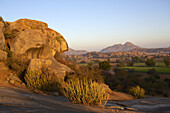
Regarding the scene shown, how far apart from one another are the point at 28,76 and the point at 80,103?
721 centimetres

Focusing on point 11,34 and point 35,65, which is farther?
point 11,34

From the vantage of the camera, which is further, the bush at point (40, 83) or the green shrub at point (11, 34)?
the green shrub at point (11, 34)

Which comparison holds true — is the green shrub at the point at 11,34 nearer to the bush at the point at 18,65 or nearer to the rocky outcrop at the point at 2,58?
the bush at the point at 18,65

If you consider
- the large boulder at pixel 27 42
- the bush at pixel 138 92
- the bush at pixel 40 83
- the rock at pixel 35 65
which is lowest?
the bush at pixel 138 92

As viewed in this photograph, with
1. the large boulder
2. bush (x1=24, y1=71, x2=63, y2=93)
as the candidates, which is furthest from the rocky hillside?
bush (x1=24, y1=71, x2=63, y2=93)

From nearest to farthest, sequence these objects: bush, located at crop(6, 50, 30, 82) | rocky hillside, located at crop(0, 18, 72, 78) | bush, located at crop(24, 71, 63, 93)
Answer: bush, located at crop(24, 71, 63, 93) < bush, located at crop(6, 50, 30, 82) < rocky hillside, located at crop(0, 18, 72, 78)

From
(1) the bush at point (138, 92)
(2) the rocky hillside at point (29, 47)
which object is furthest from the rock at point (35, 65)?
(1) the bush at point (138, 92)

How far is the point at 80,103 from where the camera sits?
718 centimetres

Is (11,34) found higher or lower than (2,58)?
higher

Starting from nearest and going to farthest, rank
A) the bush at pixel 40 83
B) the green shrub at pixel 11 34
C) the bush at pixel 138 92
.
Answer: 1. the bush at pixel 40 83
2. the green shrub at pixel 11 34
3. the bush at pixel 138 92

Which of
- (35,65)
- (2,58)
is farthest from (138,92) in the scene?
(2,58)

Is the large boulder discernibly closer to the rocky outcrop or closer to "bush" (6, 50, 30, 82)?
"bush" (6, 50, 30, 82)

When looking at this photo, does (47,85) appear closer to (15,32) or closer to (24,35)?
(24,35)

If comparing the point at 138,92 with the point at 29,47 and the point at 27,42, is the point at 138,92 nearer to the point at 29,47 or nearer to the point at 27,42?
the point at 29,47
